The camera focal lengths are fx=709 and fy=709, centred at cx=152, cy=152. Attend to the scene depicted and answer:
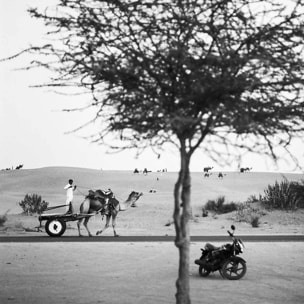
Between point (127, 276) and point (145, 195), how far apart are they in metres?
51.6

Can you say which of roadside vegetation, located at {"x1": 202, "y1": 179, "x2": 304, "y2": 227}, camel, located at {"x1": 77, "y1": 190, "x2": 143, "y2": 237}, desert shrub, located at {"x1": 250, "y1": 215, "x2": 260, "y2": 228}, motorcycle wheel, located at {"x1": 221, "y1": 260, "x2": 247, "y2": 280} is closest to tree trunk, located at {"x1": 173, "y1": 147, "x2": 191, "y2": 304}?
motorcycle wheel, located at {"x1": 221, "y1": 260, "x2": 247, "y2": 280}

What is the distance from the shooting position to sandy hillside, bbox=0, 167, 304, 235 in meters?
35.9

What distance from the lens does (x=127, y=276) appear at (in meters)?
16.9

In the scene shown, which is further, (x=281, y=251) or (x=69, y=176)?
(x=69, y=176)

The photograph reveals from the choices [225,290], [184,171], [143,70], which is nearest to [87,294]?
[225,290]

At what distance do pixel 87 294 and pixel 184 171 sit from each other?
5.01 meters

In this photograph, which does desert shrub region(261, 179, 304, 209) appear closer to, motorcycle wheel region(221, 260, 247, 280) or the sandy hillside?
the sandy hillside

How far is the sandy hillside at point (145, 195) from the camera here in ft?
118

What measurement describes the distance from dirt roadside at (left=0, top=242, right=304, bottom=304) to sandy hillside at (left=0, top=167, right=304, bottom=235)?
10111 mm

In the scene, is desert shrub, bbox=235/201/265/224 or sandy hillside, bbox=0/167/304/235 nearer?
sandy hillside, bbox=0/167/304/235

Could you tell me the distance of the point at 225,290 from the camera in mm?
14820

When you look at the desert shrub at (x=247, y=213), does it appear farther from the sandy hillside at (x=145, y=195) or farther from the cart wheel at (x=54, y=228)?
the cart wheel at (x=54, y=228)

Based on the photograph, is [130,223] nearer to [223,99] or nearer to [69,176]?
[223,99]

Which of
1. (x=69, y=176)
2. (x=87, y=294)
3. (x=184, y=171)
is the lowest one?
(x=87, y=294)
